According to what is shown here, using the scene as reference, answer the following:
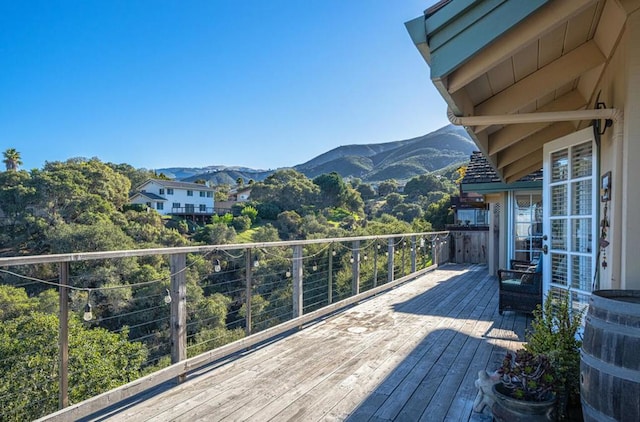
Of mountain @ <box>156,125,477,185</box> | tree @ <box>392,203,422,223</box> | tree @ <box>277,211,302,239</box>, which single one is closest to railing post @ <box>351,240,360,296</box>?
tree @ <box>277,211,302,239</box>

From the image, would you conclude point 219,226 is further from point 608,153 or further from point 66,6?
point 608,153

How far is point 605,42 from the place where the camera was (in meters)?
2.62

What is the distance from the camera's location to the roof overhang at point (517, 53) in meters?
1.99

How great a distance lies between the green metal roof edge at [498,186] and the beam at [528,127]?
287 cm

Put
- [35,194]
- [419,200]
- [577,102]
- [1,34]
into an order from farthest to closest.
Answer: [419,200]
[35,194]
[1,34]
[577,102]

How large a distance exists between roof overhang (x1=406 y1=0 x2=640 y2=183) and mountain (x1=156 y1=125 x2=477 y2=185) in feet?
172

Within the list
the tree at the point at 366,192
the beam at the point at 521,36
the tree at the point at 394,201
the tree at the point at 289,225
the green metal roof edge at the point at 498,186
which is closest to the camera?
the beam at the point at 521,36

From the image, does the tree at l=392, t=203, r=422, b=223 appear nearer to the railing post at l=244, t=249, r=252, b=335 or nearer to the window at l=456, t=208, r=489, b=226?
the window at l=456, t=208, r=489, b=226

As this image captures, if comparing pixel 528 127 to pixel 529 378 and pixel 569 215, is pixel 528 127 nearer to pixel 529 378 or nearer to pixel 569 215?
pixel 569 215

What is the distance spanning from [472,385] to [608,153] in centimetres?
185

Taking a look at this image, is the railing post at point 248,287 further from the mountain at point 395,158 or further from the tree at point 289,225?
the mountain at point 395,158

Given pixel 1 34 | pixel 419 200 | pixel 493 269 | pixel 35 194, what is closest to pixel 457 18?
pixel 493 269

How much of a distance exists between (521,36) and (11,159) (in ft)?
142

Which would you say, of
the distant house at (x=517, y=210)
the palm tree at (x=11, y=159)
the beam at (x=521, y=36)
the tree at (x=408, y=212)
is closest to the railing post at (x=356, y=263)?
the beam at (x=521, y=36)
